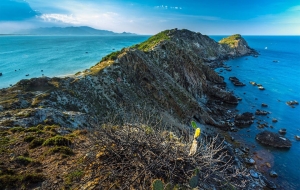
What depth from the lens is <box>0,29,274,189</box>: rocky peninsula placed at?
8469 mm

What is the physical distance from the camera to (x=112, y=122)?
2197 centimetres

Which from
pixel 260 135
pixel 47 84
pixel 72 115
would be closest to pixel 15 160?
pixel 72 115

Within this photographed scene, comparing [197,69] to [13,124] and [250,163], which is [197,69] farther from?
[13,124]

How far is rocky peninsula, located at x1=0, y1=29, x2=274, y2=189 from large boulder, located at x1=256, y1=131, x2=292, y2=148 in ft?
19.0

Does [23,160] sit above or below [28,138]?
above

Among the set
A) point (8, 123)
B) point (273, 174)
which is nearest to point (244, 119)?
point (273, 174)

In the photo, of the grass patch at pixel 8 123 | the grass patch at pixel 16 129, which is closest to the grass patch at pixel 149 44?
the grass patch at pixel 8 123

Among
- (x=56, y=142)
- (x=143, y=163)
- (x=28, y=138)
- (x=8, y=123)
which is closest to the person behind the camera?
(x=143, y=163)

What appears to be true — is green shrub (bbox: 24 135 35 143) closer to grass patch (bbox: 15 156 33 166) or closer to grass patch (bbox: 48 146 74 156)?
grass patch (bbox: 15 156 33 166)

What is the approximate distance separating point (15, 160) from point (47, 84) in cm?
1798

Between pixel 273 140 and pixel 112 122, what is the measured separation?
29221 mm

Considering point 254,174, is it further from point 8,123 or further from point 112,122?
point 8,123

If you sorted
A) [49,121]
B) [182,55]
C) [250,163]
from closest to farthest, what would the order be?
[49,121], [250,163], [182,55]

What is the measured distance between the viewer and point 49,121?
17891 millimetres
